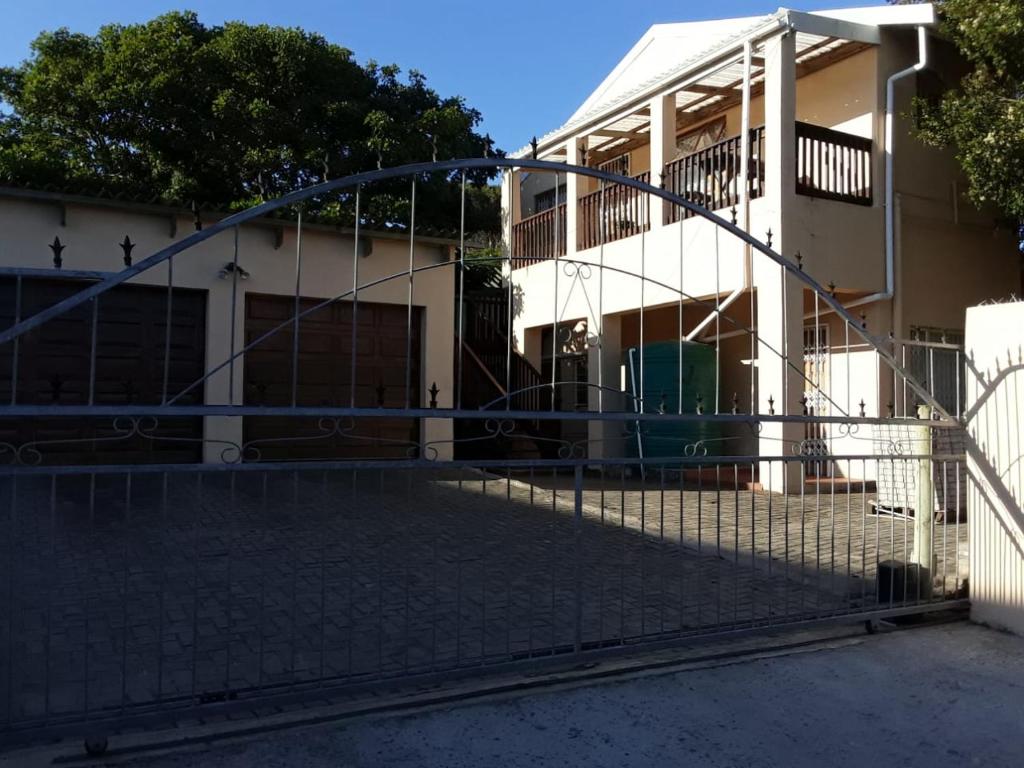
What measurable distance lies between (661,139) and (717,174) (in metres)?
1.45

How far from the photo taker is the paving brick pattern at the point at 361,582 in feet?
13.9

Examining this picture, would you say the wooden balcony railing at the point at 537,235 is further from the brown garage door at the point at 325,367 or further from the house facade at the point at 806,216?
the brown garage door at the point at 325,367

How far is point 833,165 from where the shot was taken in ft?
38.8

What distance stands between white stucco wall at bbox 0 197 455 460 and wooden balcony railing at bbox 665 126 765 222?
3.72 m

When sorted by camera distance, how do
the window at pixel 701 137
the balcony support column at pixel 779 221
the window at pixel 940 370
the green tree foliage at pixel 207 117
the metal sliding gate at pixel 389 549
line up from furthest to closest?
the green tree foliage at pixel 207 117, the window at pixel 701 137, the window at pixel 940 370, the balcony support column at pixel 779 221, the metal sliding gate at pixel 389 549

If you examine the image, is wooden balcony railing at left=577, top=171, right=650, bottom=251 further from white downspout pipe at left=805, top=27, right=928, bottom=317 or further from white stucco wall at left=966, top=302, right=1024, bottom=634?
white stucco wall at left=966, top=302, right=1024, bottom=634

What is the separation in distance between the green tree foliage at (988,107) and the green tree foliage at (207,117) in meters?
8.81

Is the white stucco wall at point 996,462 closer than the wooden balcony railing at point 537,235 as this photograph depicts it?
Yes

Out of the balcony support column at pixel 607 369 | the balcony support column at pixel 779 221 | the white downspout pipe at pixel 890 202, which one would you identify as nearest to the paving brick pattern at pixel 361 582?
the balcony support column at pixel 779 221

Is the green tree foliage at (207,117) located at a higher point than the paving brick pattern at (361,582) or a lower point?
higher

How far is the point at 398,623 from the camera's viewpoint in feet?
18.0

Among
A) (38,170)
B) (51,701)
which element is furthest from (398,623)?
(38,170)

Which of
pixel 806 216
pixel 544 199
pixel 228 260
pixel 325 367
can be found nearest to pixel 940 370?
pixel 806 216

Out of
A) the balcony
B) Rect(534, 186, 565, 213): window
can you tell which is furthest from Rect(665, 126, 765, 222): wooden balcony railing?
Rect(534, 186, 565, 213): window
